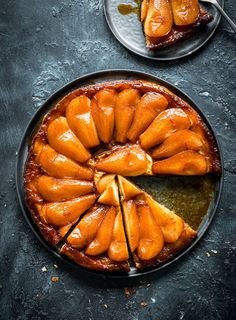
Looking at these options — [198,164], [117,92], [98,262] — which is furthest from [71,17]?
[98,262]

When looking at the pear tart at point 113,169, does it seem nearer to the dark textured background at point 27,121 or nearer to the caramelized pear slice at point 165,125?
the caramelized pear slice at point 165,125

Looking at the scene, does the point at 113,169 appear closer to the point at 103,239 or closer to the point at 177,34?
the point at 103,239

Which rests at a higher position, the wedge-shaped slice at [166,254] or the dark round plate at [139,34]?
the dark round plate at [139,34]

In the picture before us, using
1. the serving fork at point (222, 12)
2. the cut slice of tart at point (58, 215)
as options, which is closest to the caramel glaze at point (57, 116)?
the cut slice of tart at point (58, 215)

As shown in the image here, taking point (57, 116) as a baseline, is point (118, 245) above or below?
below

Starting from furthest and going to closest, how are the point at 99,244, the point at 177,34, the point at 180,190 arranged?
the point at 177,34
the point at 180,190
the point at 99,244

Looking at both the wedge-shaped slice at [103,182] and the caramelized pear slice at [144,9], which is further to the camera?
the caramelized pear slice at [144,9]

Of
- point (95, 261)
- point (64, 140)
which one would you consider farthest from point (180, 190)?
point (64, 140)

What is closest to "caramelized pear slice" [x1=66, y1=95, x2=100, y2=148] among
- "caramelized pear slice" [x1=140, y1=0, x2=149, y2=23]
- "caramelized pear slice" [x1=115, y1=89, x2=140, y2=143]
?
"caramelized pear slice" [x1=115, y1=89, x2=140, y2=143]
